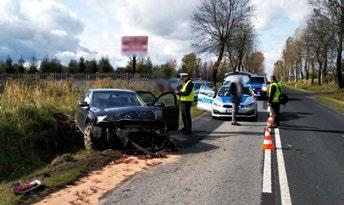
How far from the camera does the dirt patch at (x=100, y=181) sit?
7873 mm

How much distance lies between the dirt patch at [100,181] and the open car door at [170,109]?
3.55m

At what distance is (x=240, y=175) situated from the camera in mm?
9758

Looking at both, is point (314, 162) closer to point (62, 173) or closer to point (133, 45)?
point (62, 173)

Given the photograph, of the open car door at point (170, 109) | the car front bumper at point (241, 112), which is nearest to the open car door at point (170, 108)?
the open car door at point (170, 109)

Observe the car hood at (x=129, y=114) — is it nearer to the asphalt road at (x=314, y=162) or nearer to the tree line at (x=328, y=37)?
the asphalt road at (x=314, y=162)

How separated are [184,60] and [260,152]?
5782 centimetres

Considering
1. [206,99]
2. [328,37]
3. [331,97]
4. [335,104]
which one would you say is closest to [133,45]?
[206,99]

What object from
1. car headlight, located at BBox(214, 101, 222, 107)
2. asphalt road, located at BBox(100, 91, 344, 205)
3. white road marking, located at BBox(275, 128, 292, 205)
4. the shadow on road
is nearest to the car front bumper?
car headlight, located at BBox(214, 101, 222, 107)

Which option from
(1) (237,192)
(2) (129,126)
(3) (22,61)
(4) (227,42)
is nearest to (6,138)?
(2) (129,126)

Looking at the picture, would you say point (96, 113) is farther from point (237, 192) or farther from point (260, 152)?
point (237, 192)

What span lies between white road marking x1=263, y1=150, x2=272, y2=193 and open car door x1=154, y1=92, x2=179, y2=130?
3.62m

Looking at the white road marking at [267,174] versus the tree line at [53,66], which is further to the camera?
the tree line at [53,66]

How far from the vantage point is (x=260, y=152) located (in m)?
12.6

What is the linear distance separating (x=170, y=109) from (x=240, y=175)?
5842mm
